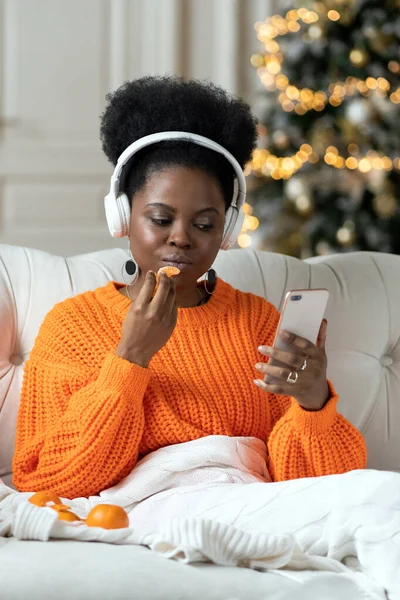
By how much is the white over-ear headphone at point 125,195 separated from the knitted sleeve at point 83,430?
0.29m

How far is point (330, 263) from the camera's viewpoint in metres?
2.14

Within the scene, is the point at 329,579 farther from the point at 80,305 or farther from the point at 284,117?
the point at 284,117

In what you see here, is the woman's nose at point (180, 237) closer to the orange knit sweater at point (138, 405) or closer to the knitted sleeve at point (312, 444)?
the orange knit sweater at point (138, 405)

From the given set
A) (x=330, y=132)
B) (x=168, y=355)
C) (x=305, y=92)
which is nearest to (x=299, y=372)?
(x=168, y=355)

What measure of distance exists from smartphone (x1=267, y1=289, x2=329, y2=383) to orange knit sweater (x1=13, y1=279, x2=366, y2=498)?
0.13 metres

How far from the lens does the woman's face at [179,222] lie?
1.65 metres

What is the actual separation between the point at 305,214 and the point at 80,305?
6.73 ft

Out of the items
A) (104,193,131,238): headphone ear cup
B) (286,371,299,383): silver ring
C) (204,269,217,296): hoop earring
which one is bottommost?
(286,371,299,383): silver ring

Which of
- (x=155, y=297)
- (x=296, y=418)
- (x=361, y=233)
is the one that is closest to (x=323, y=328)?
(x=296, y=418)

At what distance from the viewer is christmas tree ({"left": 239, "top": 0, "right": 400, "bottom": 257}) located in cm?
352

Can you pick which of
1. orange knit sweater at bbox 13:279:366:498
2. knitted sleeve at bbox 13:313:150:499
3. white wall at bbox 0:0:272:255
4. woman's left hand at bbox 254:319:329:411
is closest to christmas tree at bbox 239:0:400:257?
white wall at bbox 0:0:272:255

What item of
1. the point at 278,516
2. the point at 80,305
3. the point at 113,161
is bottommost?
the point at 278,516

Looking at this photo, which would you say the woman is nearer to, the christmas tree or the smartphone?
the smartphone

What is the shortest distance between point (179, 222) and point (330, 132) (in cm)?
207
